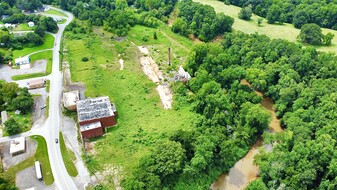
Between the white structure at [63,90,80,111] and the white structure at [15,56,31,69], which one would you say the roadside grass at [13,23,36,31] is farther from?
the white structure at [63,90,80,111]

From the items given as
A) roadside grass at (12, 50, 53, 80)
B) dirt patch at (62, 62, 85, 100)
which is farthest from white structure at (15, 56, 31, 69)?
dirt patch at (62, 62, 85, 100)

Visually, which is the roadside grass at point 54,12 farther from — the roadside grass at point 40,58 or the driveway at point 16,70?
the driveway at point 16,70

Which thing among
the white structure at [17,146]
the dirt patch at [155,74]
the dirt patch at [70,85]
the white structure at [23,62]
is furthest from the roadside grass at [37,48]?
the white structure at [17,146]

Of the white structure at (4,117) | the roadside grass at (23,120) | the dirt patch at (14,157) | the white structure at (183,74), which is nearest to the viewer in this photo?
the dirt patch at (14,157)

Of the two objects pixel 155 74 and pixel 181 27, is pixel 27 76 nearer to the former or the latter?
pixel 155 74

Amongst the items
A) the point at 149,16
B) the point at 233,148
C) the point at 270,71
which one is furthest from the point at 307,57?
the point at 149,16

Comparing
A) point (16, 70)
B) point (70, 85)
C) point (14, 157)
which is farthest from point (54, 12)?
point (14, 157)

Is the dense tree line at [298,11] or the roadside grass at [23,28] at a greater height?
the dense tree line at [298,11]
